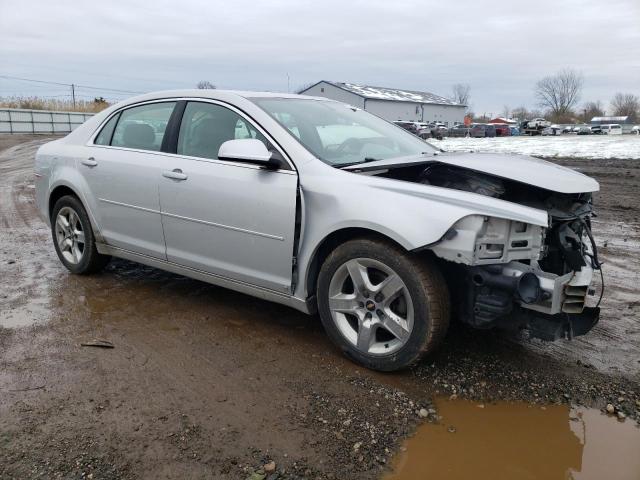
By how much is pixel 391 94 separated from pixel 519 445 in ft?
256

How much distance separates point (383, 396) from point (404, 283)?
0.66 m

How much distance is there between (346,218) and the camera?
11.1 ft

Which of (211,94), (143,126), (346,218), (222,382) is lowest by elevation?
(222,382)

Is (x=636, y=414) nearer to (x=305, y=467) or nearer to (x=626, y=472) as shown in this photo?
(x=626, y=472)

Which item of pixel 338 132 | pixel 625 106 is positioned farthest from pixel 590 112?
pixel 338 132

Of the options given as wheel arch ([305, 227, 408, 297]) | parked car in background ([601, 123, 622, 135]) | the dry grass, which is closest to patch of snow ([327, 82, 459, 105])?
parked car in background ([601, 123, 622, 135])

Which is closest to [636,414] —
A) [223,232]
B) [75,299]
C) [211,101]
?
[223,232]

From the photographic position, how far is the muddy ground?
8.63ft

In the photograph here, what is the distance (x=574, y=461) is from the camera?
2.65 metres

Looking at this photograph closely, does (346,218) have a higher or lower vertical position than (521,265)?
higher

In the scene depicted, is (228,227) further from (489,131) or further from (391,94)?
(391,94)

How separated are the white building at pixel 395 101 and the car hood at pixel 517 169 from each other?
57.9 metres

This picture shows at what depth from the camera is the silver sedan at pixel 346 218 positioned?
3074 millimetres

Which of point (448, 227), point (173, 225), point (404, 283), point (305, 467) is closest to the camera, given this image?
point (305, 467)
